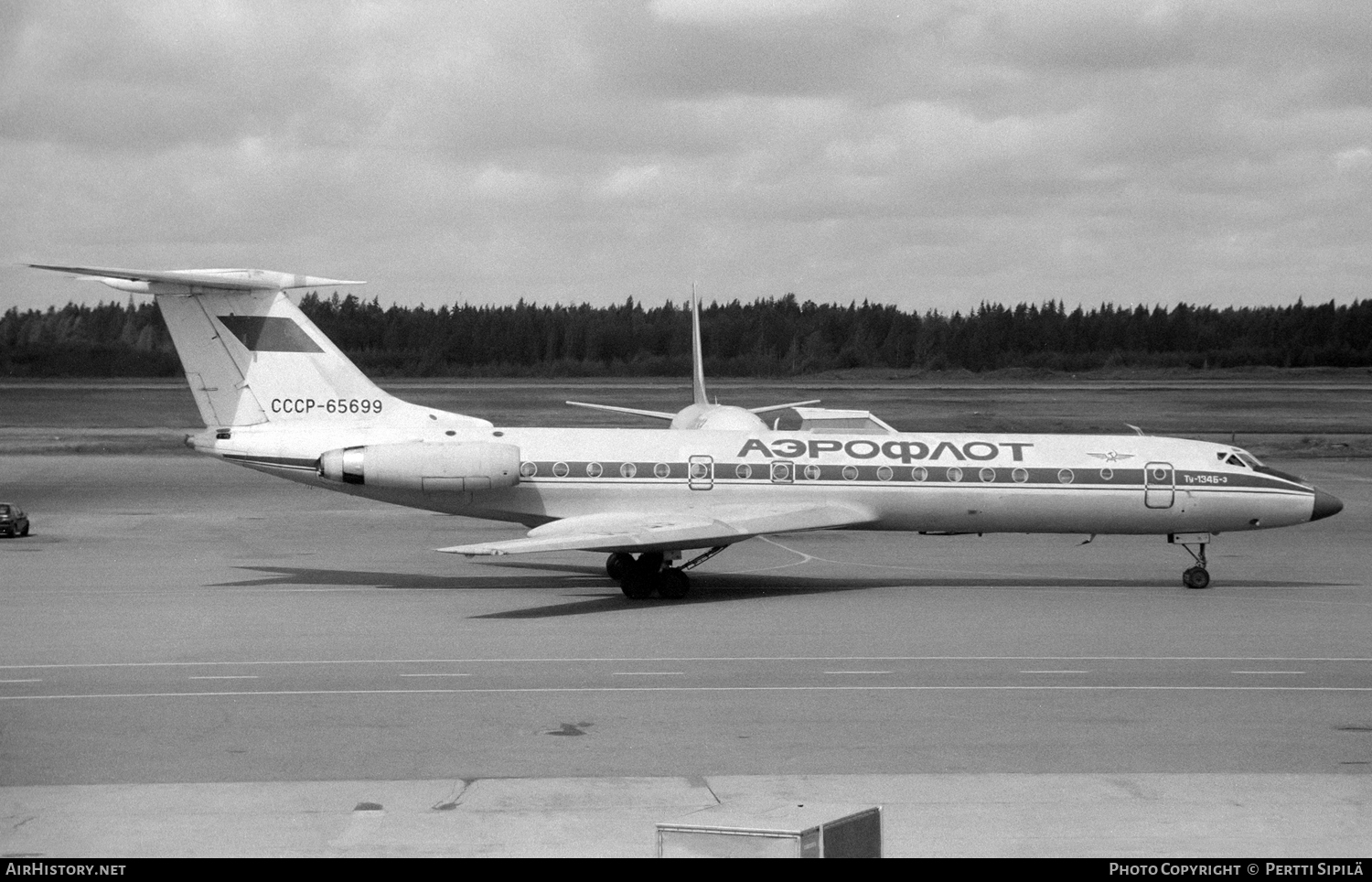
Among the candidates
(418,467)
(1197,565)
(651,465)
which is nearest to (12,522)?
(418,467)

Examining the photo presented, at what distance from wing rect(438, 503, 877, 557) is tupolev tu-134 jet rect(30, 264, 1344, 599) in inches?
3.3

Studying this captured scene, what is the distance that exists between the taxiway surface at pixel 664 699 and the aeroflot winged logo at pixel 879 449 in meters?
2.39

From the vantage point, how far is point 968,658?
778 inches

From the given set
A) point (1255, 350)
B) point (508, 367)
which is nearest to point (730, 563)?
point (508, 367)

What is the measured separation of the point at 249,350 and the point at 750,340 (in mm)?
107552

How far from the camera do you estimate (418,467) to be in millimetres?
26047

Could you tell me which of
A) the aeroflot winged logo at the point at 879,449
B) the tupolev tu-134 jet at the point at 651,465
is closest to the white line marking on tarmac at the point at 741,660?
the tupolev tu-134 jet at the point at 651,465

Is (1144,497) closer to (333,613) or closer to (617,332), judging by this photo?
(333,613)

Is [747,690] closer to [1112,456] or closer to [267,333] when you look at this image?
[1112,456]

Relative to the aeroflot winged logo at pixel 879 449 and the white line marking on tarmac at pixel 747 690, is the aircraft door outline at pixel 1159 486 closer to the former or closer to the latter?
the aeroflot winged logo at pixel 879 449

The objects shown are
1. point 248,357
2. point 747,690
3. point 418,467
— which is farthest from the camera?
point 248,357

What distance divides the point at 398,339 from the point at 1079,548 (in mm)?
94298

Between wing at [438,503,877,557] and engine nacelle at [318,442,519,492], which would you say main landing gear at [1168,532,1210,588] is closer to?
wing at [438,503,877,557]

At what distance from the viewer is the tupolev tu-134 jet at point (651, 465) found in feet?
88.1
